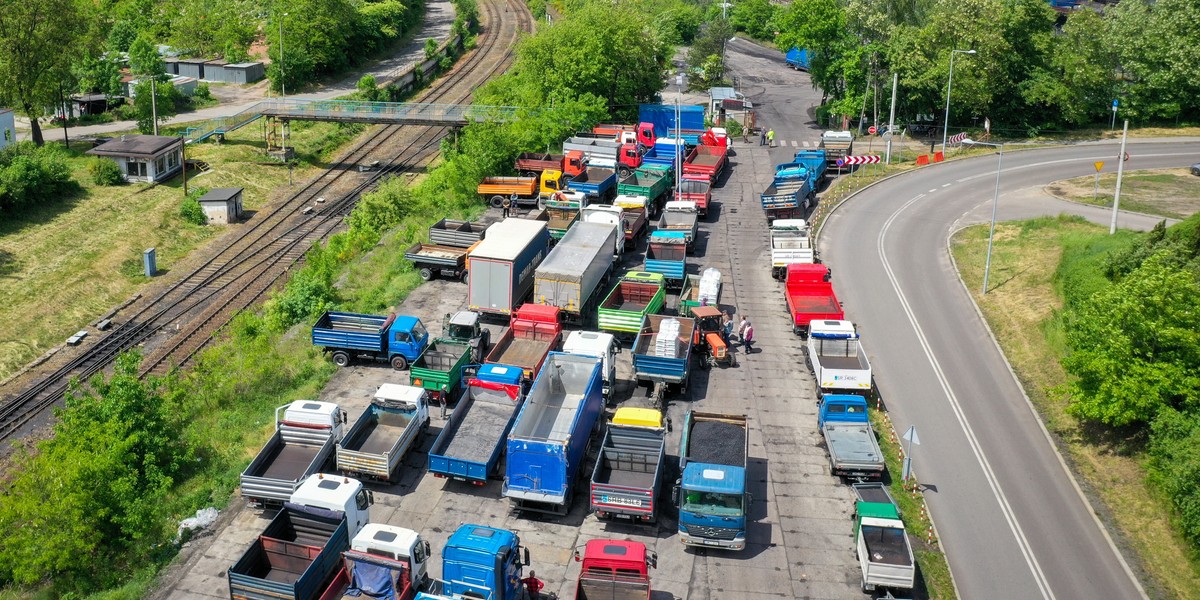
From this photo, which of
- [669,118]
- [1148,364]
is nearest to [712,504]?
[1148,364]

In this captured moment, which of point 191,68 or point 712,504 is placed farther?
point 191,68

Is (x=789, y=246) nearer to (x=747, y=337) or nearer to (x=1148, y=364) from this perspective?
(x=747, y=337)

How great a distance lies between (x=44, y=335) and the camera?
170 ft

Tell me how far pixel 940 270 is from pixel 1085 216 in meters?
12.4

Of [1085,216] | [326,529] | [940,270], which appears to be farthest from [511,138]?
[326,529]

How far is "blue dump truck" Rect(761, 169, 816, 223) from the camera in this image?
59.0 m

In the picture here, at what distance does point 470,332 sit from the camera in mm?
42125

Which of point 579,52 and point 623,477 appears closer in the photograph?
point 623,477

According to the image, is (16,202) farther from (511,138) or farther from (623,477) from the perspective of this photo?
(623,477)

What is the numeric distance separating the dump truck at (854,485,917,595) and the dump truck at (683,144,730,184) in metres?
35.0

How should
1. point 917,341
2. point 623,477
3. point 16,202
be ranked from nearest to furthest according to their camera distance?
point 623,477 < point 917,341 < point 16,202

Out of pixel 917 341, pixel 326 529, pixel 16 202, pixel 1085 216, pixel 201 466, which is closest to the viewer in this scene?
pixel 326 529

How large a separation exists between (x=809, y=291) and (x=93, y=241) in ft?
142

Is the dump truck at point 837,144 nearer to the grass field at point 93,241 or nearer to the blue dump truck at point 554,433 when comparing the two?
the grass field at point 93,241
